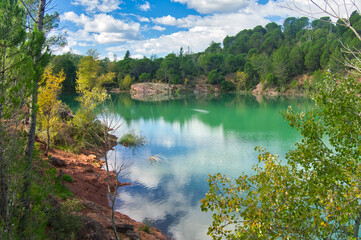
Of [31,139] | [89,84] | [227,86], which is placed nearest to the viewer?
[31,139]

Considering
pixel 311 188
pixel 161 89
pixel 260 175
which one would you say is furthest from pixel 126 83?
pixel 311 188

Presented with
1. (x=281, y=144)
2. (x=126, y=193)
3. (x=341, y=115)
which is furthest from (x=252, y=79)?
(x=341, y=115)

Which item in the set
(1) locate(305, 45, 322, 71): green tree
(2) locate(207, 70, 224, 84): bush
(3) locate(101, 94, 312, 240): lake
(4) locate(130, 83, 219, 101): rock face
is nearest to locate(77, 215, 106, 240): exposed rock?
(3) locate(101, 94, 312, 240): lake

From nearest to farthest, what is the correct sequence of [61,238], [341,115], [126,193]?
[341,115] < [61,238] < [126,193]

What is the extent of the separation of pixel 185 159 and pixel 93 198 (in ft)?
29.7

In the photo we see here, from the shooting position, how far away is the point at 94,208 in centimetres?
1103

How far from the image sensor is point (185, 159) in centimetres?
2091

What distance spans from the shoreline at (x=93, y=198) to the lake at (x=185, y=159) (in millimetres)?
1041

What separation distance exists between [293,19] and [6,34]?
488ft

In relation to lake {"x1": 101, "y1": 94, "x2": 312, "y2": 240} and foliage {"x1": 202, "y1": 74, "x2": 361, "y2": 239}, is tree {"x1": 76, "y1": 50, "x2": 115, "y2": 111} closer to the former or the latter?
lake {"x1": 101, "y1": 94, "x2": 312, "y2": 240}

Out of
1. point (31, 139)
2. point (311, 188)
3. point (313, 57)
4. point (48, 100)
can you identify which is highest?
point (313, 57)

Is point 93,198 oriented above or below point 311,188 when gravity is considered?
below

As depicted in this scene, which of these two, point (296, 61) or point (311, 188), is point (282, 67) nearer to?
point (296, 61)

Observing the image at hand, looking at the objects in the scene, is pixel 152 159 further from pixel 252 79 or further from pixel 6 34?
pixel 252 79
